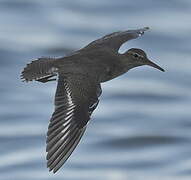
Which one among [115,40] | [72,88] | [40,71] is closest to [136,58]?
[115,40]

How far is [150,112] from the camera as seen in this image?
62.1 ft

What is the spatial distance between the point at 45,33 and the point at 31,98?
5.59 feet

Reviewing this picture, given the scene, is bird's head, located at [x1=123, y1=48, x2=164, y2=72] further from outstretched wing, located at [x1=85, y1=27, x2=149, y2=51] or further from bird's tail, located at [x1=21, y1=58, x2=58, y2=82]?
bird's tail, located at [x1=21, y1=58, x2=58, y2=82]

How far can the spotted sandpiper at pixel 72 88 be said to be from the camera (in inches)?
510

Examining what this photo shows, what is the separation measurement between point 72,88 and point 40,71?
2.05 feet

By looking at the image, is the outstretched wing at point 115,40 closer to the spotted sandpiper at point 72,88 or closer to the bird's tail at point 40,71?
the spotted sandpiper at point 72,88

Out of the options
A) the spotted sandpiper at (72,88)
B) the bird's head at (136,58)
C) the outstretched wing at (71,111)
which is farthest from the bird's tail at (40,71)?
the bird's head at (136,58)

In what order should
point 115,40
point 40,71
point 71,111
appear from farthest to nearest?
point 115,40 → point 40,71 → point 71,111

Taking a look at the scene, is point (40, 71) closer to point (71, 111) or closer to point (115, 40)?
point (71, 111)

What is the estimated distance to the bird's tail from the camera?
13695mm

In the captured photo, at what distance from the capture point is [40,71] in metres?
13.8

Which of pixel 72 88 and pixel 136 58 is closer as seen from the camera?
pixel 72 88

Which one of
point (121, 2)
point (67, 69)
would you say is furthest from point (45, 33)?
point (67, 69)

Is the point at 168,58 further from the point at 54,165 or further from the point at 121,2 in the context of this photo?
the point at 54,165
